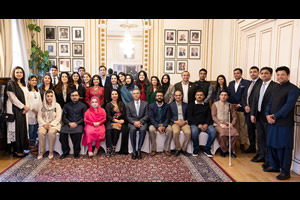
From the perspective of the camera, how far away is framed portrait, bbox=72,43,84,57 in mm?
6672

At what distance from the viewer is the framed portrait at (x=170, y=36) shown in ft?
22.2

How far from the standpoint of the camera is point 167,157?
4211 mm

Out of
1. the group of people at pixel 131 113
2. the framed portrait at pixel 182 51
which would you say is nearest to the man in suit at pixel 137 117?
the group of people at pixel 131 113

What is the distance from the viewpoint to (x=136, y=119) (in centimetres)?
449

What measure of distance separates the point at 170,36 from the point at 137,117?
3.28 meters

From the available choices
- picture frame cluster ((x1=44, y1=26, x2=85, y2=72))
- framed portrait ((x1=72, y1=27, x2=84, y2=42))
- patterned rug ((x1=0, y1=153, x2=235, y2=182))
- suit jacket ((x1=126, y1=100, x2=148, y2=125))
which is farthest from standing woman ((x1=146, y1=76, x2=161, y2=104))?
framed portrait ((x1=72, y1=27, x2=84, y2=42))

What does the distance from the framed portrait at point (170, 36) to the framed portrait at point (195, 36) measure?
0.51m

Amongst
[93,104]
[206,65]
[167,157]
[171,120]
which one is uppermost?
[206,65]

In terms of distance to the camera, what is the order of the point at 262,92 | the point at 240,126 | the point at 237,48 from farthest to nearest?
1. the point at 237,48
2. the point at 240,126
3. the point at 262,92

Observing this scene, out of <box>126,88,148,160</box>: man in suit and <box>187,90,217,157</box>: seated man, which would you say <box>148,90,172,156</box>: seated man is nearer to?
<box>126,88,148,160</box>: man in suit

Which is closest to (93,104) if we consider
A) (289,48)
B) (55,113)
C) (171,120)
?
(55,113)

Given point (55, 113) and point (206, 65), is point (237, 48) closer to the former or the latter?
point (206, 65)

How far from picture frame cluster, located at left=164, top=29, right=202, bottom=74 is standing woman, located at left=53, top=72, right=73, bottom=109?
10.4ft

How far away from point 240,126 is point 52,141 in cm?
376
